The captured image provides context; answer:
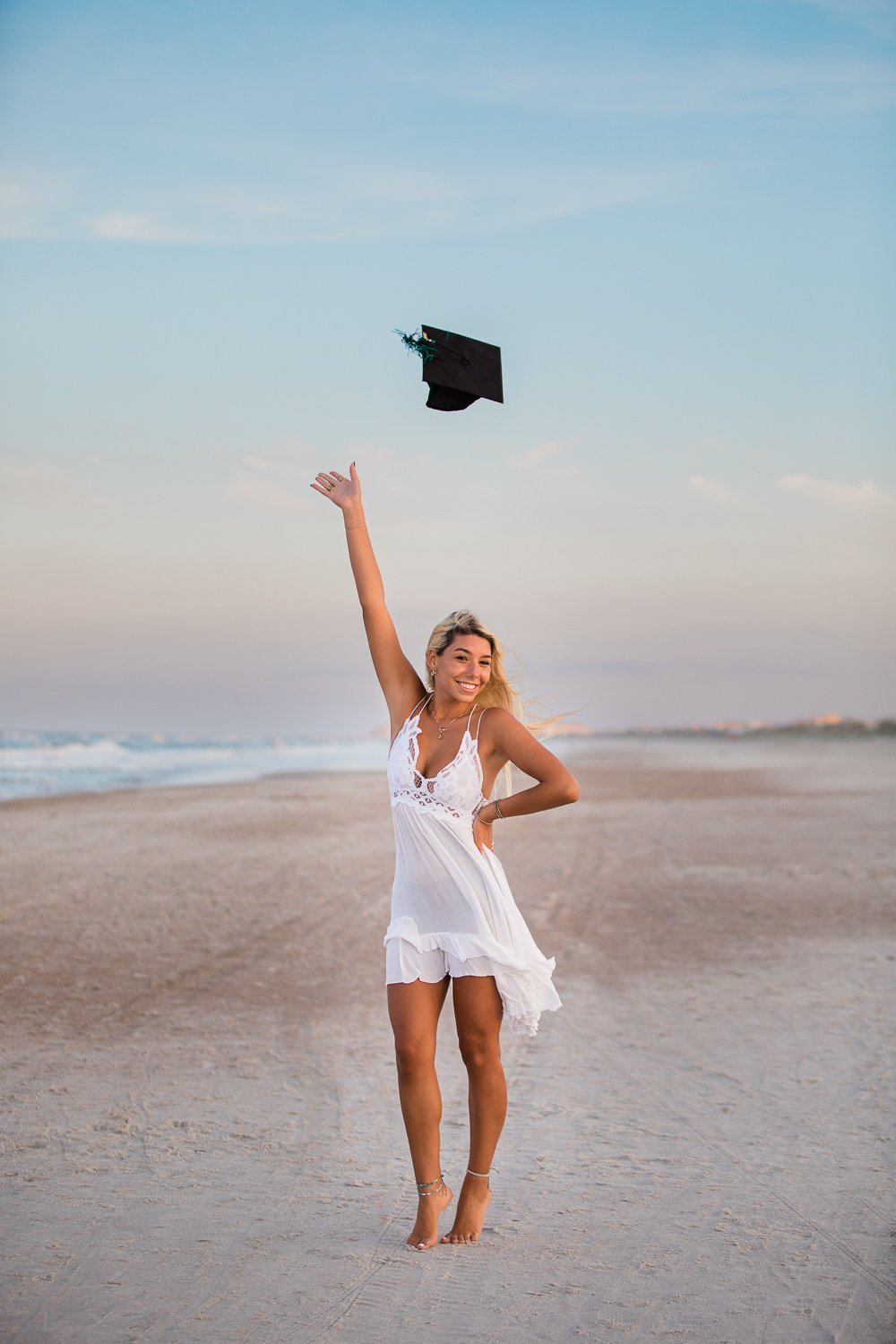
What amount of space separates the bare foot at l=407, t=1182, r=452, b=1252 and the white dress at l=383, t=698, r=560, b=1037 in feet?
2.06

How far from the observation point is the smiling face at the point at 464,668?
4.36 metres

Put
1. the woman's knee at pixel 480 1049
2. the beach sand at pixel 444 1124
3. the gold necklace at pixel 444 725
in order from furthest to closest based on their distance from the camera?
the gold necklace at pixel 444 725, the woman's knee at pixel 480 1049, the beach sand at pixel 444 1124

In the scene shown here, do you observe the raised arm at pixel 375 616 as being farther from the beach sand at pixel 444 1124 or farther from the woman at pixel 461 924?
the beach sand at pixel 444 1124

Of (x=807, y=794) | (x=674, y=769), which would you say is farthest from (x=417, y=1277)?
(x=674, y=769)

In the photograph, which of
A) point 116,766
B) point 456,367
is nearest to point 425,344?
point 456,367

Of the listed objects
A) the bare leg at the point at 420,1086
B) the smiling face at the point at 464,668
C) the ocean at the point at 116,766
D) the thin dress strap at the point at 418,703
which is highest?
the smiling face at the point at 464,668

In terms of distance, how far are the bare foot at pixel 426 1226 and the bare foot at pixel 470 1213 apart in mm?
73

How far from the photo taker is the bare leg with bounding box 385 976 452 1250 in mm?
4035

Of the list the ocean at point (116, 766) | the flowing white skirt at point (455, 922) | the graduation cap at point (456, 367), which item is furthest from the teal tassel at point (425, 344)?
the ocean at point (116, 766)

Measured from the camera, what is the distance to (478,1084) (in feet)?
13.6

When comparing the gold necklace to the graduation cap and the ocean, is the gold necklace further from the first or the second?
the ocean

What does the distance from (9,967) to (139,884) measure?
3.96 m

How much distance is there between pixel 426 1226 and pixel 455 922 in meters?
1.00

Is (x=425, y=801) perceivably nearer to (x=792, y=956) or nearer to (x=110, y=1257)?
(x=110, y=1257)
